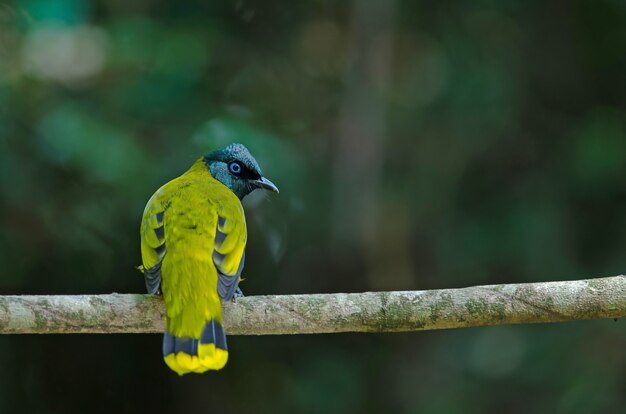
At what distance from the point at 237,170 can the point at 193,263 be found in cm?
130

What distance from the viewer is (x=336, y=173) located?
25.0 feet

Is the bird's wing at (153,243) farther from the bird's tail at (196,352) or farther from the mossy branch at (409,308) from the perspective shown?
the bird's tail at (196,352)

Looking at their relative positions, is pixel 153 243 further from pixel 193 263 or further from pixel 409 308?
pixel 409 308

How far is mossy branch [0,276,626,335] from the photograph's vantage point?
3736mm

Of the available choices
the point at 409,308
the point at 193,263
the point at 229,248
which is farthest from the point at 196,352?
the point at 409,308

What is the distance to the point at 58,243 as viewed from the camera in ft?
20.7

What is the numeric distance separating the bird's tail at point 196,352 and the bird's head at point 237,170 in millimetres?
1578

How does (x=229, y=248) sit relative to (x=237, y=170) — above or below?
below

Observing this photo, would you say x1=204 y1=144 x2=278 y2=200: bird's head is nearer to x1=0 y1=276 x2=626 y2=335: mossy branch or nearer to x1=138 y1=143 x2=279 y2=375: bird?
x1=138 y1=143 x2=279 y2=375: bird

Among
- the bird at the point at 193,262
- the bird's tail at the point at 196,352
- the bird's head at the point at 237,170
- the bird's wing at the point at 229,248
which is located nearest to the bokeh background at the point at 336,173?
the bird's head at the point at 237,170

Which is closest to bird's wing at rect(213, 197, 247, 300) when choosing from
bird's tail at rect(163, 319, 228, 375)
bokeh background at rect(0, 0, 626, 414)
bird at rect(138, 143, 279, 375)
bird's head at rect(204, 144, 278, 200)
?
bird at rect(138, 143, 279, 375)

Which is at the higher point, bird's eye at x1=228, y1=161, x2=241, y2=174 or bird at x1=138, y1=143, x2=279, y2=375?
bird's eye at x1=228, y1=161, x2=241, y2=174

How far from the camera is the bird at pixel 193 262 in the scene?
3.62 metres

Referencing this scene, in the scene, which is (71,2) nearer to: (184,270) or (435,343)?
(184,270)
